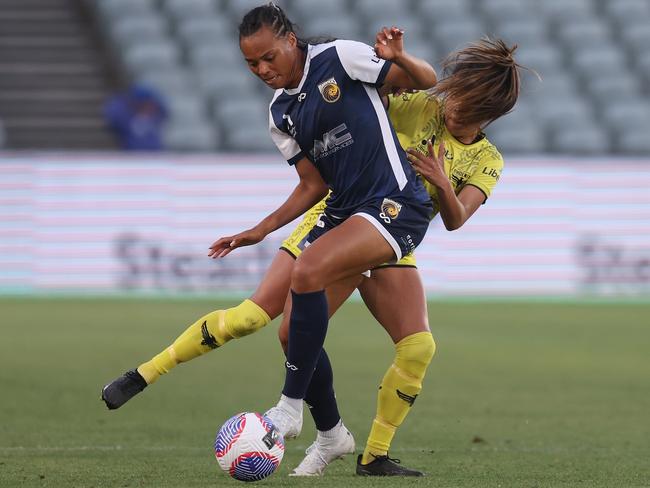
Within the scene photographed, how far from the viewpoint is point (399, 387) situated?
6.28 metres

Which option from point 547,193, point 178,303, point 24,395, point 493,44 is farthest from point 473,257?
point 493,44

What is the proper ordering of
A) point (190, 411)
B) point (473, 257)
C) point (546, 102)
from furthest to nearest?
point (546, 102)
point (473, 257)
point (190, 411)

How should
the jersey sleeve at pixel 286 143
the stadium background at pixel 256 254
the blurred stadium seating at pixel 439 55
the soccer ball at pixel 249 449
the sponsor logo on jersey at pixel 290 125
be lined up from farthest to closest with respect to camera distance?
the blurred stadium seating at pixel 439 55 < the stadium background at pixel 256 254 < the jersey sleeve at pixel 286 143 < the sponsor logo on jersey at pixel 290 125 < the soccer ball at pixel 249 449

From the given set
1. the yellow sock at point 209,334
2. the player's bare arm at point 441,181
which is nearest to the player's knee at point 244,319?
the yellow sock at point 209,334

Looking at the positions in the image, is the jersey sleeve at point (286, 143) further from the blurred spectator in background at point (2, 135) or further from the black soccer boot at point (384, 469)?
the blurred spectator in background at point (2, 135)

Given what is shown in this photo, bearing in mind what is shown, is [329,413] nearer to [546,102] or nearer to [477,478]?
[477,478]

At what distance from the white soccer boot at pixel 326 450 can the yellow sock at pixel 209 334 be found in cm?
62

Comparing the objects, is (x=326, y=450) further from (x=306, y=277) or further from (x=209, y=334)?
(x=306, y=277)

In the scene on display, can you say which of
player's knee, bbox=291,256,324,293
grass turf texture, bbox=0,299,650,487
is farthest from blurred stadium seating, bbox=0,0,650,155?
player's knee, bbox=291,256,324,293

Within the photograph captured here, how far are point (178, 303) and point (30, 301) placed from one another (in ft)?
5.78

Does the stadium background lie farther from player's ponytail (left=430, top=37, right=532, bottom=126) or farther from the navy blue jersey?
player's ponytail (left=430, top=37, right=532, bottom=126)

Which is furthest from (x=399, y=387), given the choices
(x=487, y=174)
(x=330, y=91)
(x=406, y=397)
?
(x=330, y=91)

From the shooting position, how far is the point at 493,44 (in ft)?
21.0

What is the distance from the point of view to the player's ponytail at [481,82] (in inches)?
246
